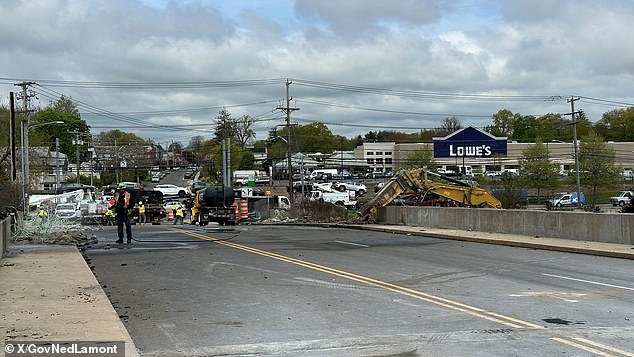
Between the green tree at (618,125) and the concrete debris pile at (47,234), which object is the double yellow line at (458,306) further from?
the green tree at (618,125)

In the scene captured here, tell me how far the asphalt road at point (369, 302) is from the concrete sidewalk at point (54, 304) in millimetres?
388

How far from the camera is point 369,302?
1146 cm

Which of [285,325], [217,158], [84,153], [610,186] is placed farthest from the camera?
[84,153]

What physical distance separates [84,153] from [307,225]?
331 ft

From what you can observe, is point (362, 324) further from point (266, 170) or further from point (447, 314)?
point (266, 170)

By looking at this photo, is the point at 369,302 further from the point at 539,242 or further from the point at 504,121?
the point at 504,121

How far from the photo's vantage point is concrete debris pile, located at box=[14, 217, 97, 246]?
75.6ft

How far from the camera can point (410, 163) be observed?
101062 millimetres

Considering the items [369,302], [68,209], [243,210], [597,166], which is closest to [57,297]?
[369,302]

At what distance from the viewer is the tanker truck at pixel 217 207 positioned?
4272 centimetres

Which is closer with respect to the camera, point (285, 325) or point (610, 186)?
point (285, 325)

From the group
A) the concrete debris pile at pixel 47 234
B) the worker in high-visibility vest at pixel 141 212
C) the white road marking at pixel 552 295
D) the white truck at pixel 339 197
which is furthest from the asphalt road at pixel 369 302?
the white truck at pixel 339 197

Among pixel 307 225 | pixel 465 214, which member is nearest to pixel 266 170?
pixel 307 225

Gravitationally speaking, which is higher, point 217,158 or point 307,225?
point 217,158
